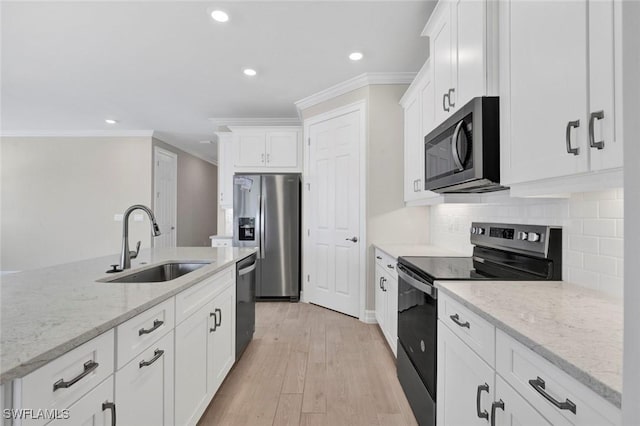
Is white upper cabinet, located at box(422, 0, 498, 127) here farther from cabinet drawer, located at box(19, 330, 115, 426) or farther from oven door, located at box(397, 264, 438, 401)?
cabinet drawer, located at box(19, 330, 115, 426)

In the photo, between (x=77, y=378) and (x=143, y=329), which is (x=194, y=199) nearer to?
(x=143, y=329)

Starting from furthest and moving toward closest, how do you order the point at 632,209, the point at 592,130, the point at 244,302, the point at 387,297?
the point at 387,297 < the point at 244,302 < the point at 592,130 < the point at 632,209

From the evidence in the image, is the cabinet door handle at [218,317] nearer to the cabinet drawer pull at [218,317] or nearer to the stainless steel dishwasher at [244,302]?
the cabinet drawer pull at [218,317]

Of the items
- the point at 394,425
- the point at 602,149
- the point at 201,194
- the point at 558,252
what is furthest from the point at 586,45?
the point at 201,194

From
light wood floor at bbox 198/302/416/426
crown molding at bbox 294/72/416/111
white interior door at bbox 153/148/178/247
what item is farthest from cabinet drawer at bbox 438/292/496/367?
white interior door at bbox 153/148/178/247

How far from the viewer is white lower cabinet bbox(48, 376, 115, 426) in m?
0.78

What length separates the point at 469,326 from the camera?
3.68ft

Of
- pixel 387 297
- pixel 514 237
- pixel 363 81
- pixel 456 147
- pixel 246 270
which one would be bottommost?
pixel 387 297

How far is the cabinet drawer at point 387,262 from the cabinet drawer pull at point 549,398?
60.0 inches

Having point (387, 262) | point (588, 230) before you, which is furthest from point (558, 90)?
point (387, 262)

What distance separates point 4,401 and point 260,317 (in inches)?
119

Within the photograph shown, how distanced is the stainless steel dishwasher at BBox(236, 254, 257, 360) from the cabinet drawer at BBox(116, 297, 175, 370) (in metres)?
1.05

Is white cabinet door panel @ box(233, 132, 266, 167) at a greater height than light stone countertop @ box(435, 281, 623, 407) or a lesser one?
greater

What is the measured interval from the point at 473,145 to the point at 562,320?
0.83 meters
